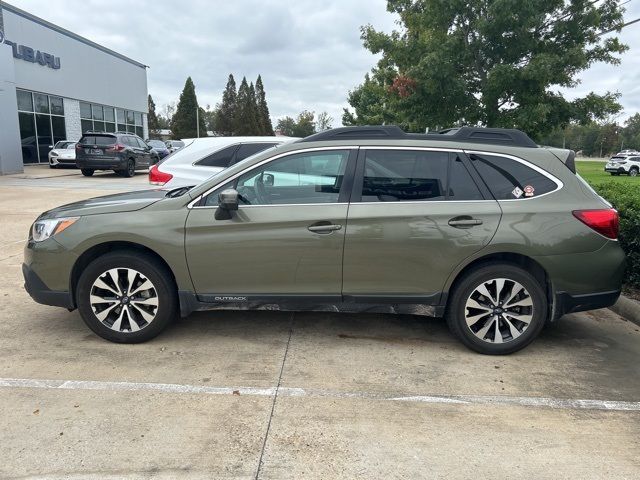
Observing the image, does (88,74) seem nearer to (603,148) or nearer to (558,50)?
(558,50)

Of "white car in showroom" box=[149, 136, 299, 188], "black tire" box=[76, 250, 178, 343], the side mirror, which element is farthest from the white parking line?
"white car in showroom" box=[149, 136, 299, 188]

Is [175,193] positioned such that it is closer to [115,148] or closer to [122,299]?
[122,299]

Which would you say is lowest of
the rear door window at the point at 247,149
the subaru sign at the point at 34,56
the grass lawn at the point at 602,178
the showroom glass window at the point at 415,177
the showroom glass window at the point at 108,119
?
the grass lawn at the point at 602,178

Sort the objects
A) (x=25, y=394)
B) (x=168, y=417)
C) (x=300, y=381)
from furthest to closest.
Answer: (x=300, y=381) → (x=25, y=394) → (x=168, y=417)

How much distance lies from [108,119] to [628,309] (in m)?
33.2

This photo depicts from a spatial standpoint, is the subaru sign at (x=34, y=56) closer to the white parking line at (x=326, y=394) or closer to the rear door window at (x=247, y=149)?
the rear door window at (x=247, y=149)

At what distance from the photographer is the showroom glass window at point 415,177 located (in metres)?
4.02

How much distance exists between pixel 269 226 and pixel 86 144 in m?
18.2

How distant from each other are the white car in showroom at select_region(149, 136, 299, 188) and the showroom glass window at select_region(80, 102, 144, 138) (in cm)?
2538

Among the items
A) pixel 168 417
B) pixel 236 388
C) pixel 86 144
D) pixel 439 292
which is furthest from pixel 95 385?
pixel 86 144

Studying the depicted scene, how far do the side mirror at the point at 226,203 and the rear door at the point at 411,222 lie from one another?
91 cm

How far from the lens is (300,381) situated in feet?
11.9

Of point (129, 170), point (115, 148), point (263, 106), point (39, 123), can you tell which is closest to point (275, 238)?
point (115, 148)

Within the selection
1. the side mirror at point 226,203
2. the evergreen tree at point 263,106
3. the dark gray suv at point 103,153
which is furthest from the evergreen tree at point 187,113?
the side mirror at point 226,203
